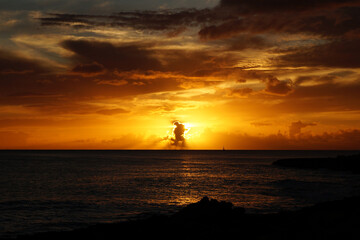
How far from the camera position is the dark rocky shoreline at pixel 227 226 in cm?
1756

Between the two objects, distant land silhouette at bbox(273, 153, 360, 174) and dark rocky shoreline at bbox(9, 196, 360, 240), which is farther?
distant land silhouette at bbox(273, 153, 360, 174)

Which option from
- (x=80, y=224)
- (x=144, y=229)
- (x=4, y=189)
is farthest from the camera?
(x=4, y=189)

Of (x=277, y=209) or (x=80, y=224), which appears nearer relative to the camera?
(x=80, y=224)

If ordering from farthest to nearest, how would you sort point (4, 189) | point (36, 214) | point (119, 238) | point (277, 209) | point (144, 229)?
point (4, 189) → point (277, 209) → point (36, 214) → point (144, 229) → point (119, 238)

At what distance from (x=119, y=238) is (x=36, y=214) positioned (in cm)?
1563

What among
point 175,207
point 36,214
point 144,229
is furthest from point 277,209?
point 36,214

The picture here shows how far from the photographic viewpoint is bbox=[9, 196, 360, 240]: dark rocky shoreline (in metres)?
17.6

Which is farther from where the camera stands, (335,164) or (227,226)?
(335,164)

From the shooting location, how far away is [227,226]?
73.2 ft

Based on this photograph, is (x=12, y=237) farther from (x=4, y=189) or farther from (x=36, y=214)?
(x=4, y=189)

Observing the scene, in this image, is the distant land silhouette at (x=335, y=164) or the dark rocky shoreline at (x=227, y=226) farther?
the distant land silhouette at (x=335, y=164)

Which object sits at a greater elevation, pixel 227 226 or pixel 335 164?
pixel 335 164

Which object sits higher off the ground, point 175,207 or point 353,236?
point 353,236

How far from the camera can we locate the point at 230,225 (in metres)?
22.7
